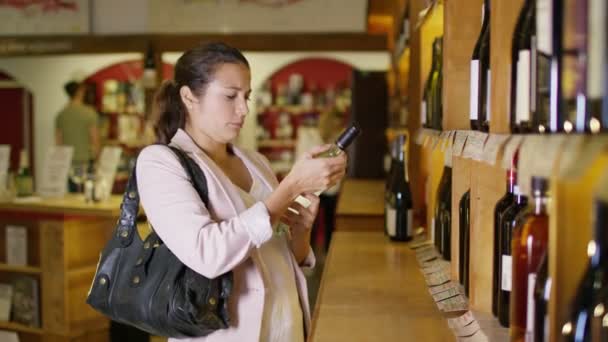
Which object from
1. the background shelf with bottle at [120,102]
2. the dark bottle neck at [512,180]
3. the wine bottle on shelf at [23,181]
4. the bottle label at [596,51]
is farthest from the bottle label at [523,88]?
the background shelf with bottle at [120,102]

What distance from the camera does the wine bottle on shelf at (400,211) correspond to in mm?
2713

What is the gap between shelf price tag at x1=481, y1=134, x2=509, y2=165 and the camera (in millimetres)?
1096

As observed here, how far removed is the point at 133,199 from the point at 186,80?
0.34 m

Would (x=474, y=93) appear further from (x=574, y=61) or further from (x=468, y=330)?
(x=574, y=61)

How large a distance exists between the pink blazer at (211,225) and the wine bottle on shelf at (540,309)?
0.68 metres

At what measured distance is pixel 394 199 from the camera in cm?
276

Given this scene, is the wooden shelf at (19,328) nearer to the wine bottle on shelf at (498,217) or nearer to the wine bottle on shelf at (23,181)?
the wine bottle on shelf at (23,181)

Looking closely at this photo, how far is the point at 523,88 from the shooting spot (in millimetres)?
1147

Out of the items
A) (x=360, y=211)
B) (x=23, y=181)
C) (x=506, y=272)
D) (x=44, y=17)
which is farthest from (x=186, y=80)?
(x=44, y=17)

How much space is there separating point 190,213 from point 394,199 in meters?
1.29

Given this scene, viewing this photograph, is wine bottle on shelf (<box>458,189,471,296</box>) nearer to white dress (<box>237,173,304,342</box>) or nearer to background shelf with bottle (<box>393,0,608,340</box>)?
background shelf with bottle (<box>393,0,608,340</box>)

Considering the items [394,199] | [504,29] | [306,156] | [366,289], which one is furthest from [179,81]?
[394,199]

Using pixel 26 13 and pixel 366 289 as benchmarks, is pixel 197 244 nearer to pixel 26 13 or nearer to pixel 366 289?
pixel 366 289

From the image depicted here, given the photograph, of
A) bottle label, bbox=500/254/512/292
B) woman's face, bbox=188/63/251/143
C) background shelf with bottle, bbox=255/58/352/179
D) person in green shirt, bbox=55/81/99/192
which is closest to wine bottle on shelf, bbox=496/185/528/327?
bottle label, bbox=500/254/512/292
